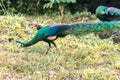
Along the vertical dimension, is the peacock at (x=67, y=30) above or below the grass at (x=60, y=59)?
above

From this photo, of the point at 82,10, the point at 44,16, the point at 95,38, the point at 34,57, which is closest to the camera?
the point at 34,57

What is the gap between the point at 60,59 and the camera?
5.34 m

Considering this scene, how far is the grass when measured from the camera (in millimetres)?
4809

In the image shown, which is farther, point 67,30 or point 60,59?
point 60,59

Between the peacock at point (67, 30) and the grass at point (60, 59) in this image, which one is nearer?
the grass at point (60, 59)

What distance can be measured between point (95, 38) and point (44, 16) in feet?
8.72

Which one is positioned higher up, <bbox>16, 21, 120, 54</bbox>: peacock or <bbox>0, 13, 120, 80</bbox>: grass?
<bbox>16, 21, 120, 54</bbox>: peacock

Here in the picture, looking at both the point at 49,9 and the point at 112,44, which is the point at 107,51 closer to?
the point at 112,44

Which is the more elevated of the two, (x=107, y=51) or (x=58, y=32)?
(x=58, y=32)

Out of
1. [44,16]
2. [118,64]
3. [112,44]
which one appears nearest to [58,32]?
[118,64]

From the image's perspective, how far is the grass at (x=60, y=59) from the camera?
4.81 metres

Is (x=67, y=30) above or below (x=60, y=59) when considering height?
above

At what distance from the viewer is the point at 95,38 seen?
262 inches

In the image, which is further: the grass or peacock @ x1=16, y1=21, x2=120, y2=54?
peacock @ x1=16, y1=21, x2=120, y2=54
